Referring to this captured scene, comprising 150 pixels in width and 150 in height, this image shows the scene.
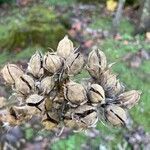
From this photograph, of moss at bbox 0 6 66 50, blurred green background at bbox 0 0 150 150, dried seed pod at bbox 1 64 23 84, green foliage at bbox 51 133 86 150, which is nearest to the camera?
dried seed pod at bbox 1 64 23 84

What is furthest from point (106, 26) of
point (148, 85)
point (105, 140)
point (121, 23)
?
point (105, 140)

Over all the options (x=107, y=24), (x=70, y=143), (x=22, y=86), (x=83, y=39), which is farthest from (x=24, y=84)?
(x=107, y=24)

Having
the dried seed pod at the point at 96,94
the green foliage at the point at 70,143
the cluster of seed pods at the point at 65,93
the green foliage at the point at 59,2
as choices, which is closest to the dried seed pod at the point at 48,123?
the cluster of seed pods at the point at 65,93

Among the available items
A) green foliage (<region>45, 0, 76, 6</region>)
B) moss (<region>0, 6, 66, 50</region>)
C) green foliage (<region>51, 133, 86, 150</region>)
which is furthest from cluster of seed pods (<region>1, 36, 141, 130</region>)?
green foliage (<region>45, 0, 76, 6</region>)

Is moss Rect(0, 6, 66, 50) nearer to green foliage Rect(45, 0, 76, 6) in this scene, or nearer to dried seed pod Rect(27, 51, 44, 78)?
green foliage Rect(45, 0, 76, 6)

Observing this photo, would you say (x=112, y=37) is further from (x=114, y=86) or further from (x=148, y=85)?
(x=114, y=86)

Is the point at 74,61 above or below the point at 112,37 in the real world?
above

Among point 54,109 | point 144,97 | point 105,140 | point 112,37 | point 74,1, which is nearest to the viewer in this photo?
point 54,109
